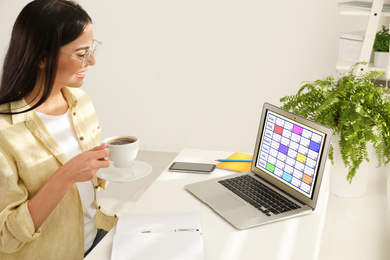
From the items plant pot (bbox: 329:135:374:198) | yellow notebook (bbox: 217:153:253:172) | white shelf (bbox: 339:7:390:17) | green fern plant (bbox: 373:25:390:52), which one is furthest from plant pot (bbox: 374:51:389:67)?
yellow notebook (bbox: 217:153:253:172)

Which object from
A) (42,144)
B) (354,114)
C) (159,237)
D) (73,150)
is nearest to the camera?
(159,237)

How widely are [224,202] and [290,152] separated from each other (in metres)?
0.26

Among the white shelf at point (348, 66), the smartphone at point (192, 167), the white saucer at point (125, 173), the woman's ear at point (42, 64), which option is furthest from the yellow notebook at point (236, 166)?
the white shelf at point (348, 66)

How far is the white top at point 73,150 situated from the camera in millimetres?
1501

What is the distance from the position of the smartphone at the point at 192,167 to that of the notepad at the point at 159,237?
338mm

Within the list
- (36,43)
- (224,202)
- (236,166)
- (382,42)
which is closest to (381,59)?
(382,42)

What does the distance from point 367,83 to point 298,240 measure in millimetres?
1109

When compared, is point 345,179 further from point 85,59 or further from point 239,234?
point 85,59

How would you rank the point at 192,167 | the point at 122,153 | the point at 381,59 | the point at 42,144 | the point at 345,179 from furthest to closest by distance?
the point at 381,59, the point at 345,179, the point at 192,167, the point at 42,144, the point at 122,153

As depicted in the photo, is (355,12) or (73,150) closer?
(73,150)

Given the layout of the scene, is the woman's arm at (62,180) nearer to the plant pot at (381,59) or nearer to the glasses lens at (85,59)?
the glasses lens at (85,59)

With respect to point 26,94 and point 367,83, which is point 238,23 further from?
point 26,94

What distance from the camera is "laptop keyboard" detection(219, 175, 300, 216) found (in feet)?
4.51

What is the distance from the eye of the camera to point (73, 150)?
1.53m
